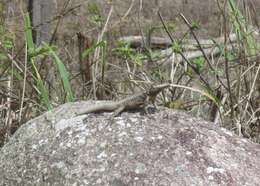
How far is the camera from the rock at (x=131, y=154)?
87.0 inches

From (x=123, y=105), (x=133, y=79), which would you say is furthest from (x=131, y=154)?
(x=133, y=79)

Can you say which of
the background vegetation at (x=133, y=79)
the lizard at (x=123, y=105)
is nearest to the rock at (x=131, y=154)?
the lizard at (x=123, y=105)

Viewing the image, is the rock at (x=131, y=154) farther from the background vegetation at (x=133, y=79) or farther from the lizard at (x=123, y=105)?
the background vegetation at (x=133, y=79)

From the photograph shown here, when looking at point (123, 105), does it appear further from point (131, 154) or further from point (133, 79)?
point (133, 79)

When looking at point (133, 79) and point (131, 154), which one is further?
point (133, 79)

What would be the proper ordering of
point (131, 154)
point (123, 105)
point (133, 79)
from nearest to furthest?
point (131, 154)
point (123, 105)
point (133, 79)

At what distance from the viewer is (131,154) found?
7.49 ft

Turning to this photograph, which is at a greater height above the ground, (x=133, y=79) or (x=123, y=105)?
(x=123, y=105)

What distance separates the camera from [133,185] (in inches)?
85.9

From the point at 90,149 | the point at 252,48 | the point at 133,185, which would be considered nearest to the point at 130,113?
the point at 90,149

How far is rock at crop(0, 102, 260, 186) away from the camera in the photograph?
7.25 ft

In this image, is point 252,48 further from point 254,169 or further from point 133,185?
point 133,185

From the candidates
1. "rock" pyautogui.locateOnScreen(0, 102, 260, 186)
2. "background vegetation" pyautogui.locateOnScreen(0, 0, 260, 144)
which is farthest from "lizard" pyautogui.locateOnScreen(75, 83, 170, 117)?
"background vegetation" pyautogui.locateOnScreen(0, 0, 260, 144)

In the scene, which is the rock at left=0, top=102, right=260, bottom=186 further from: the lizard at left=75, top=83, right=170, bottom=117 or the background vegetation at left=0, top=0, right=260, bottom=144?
the background vegetation at left=0, top=0, right=260, bottom=144
